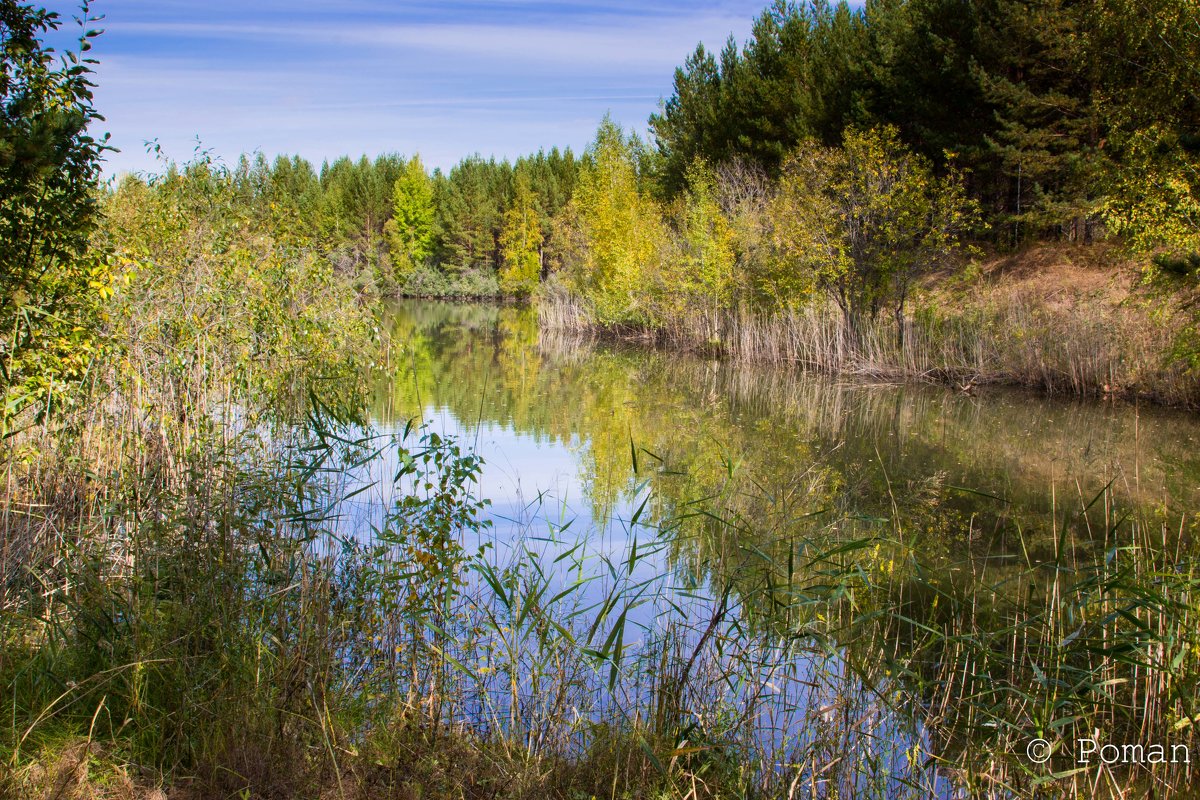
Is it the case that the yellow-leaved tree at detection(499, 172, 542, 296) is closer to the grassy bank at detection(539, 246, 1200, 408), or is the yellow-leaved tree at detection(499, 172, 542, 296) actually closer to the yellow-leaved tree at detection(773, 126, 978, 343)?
the grassy bank at detection(539, 246, 1200, 408)

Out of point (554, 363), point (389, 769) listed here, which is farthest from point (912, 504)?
point (554, 363)

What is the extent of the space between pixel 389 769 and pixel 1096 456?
1052cm

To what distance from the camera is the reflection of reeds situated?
14.5m

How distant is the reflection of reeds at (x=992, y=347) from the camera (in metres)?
14.5

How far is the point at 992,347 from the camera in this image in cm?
1689

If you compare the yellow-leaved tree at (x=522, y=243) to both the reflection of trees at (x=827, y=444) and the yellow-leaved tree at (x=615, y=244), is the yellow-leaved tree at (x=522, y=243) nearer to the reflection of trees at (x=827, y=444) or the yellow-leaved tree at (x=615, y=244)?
the yellow-leaved tree at (x=615, y=244)

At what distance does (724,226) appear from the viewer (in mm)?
24391

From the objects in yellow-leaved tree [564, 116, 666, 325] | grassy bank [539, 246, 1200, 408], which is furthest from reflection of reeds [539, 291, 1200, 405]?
yellow-leaved tree [564, 116, 666, 325]

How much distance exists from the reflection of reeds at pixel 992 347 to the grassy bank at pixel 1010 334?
0.08 ft

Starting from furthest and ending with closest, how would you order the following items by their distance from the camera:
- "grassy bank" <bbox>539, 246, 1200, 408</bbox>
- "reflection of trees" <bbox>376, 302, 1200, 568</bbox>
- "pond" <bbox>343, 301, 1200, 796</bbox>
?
"grassy bank" <bbox>539, 246, 1200, 408</bbox>, "reflection of trees" <bbox>376, 302, 1200, 568</bbox>, "pond" <bbox>343, 301, 1200, 796</bbox>

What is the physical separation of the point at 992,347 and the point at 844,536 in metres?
11.7

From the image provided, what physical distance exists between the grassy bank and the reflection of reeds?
0.02 metres

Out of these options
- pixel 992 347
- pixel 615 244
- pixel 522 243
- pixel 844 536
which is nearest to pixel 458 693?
pixel 844 536

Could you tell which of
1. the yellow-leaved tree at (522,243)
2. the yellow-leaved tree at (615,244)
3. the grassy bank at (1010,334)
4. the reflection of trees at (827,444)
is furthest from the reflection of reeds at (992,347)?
the yellow-leaved tree at (522,243)
